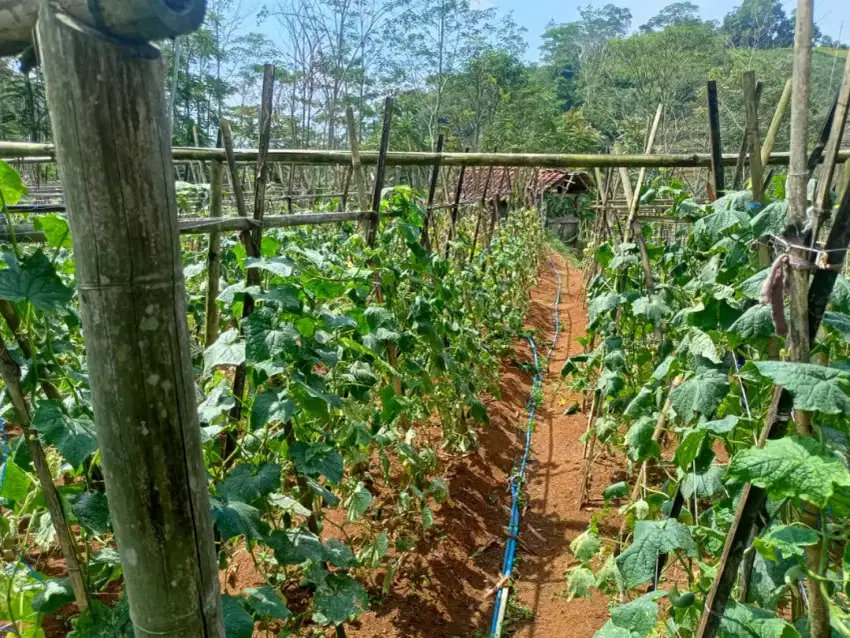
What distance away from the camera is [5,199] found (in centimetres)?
130

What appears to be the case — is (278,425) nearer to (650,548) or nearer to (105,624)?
(105,624)

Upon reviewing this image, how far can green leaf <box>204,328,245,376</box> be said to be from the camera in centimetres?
173

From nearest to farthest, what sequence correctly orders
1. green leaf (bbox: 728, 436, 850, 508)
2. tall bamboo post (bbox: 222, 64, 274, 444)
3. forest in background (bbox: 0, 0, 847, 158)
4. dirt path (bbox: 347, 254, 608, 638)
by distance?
green leaf (bbox: 728, 436, 850, 508) → tall bamboo post (bbox: 222, 64, 274, 444) → dirt path (bbox: 347, 254, 608, 638) → forest in background (bbox: 0, 0, 847, 158)

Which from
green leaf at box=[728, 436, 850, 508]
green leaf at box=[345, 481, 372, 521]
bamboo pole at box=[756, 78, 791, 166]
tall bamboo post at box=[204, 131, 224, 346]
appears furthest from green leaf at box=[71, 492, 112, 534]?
bamboo pole at box=[756, 78, 791, 166]

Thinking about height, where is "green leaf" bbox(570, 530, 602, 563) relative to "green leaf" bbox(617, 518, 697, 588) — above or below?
below

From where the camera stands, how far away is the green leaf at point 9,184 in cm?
124

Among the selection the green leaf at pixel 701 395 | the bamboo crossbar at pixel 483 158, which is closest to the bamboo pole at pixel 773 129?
the green leaf at pixel 701 395

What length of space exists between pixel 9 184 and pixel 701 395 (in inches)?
67.8

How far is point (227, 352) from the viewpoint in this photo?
69.4 inches

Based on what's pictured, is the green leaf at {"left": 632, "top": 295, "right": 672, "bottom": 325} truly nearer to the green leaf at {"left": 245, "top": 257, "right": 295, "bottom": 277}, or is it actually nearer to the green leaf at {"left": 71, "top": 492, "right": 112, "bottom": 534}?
the green leaf at {"left": 245, "top": 257, "right": 295, "bottom": 277}

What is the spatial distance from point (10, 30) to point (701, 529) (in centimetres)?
175

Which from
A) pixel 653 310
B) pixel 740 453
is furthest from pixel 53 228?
pixel 653 310

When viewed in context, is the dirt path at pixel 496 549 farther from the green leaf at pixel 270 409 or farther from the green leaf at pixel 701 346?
the green leaf at pixel 701 346

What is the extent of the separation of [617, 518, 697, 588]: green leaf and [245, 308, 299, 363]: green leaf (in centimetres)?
104
